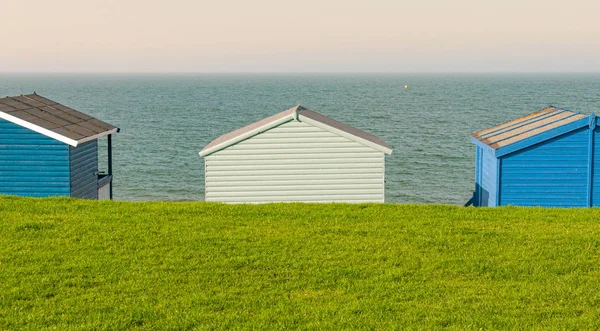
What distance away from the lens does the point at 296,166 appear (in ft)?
65.5

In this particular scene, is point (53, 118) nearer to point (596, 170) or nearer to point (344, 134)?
point (344, 134)

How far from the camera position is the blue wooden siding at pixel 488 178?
65.3ft

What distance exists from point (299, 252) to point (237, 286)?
75.9 inches

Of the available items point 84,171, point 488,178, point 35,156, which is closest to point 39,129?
point 35,156

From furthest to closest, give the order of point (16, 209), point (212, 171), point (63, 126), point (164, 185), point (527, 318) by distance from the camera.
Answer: point (164, 185) < point (63, 126) < point (212, 171) < point (16, 209) < point (527, 318)

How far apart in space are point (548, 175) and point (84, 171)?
40.6ft

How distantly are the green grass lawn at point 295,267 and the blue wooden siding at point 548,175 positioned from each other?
231 cm

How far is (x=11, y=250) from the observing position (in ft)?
44.8

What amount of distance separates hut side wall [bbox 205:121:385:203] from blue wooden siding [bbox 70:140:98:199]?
13.4 ft

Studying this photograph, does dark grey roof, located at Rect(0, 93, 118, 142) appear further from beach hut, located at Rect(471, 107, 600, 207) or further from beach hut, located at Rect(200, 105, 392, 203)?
beach hut, located at Rect(471, 107, 600, 207)

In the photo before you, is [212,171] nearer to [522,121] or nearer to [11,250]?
[11,250]

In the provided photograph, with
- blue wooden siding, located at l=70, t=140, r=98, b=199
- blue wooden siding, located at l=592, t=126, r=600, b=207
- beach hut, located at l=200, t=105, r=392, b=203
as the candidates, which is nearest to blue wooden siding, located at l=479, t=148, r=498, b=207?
blue wooden siding, located at l=592, t=126, r=600, b=207

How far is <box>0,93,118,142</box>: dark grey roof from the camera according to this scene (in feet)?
69.4

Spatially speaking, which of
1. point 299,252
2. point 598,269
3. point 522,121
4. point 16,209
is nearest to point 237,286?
point 299,252
